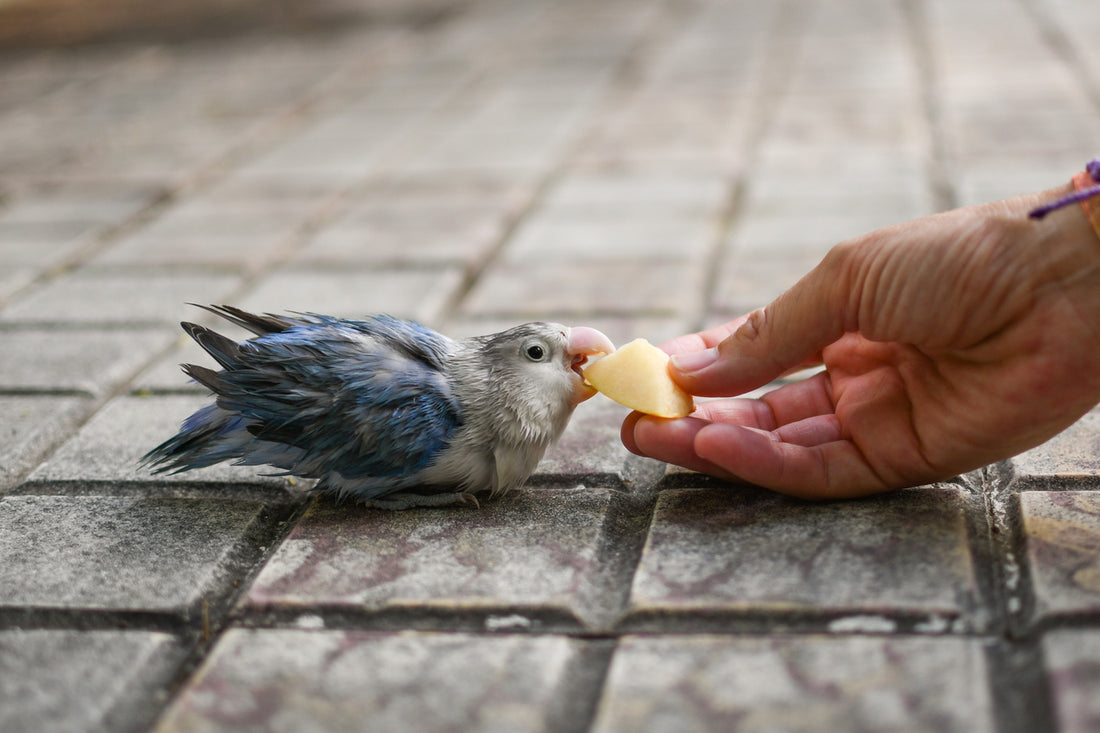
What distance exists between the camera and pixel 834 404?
8.28ft

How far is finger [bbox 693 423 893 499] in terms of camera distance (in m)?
2.21

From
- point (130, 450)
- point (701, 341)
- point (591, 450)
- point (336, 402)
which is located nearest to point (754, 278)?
point (701, 341)

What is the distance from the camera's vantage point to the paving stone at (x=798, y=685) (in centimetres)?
162

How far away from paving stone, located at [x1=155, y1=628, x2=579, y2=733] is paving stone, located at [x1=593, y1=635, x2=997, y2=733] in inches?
5.2

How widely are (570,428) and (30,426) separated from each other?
4.86ft

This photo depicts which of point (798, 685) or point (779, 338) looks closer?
point (798, 685)

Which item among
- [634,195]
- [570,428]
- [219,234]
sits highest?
[219,234]

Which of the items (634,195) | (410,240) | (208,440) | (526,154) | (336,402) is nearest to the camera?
(336,402)

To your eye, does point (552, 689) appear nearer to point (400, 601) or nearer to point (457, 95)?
point (400, 601)

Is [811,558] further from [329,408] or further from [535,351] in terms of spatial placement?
[329,408]

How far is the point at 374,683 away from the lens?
1791mm

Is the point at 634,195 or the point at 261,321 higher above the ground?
the point at 261,321

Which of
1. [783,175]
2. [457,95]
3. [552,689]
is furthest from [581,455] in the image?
[457,95]

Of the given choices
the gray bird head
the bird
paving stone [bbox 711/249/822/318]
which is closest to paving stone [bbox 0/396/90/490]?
the bird
